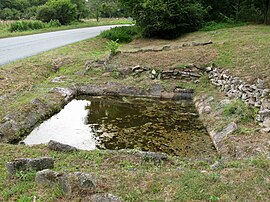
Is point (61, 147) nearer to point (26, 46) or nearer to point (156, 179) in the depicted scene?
point (156, 179)

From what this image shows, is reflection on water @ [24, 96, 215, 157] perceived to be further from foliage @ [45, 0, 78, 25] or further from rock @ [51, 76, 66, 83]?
foliage @ [45, 0, 78, 25]

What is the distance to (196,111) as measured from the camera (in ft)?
39.6

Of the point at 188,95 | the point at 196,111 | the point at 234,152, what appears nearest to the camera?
the point at 234,152

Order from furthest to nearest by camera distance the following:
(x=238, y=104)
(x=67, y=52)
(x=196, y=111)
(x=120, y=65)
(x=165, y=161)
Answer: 1. (x=67, y=52)
2. (x=120, y=65)
3. (x=196, y=111)
4. (x=238, y=104)
5. (x=165, y=161)

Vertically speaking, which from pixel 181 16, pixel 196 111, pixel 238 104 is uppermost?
pixel 181 16

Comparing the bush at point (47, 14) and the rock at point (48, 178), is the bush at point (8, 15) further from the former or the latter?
the rock at point (48, 178)

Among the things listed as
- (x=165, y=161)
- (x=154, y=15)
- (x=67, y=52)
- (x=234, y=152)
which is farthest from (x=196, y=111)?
(x=154, y=15)

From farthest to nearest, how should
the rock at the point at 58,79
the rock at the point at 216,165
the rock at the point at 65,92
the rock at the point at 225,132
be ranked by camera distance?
the rock at the point at 58,79, the rock at the point at 65,92, the rock at the point at 225,132, the rock at the point at 216,165

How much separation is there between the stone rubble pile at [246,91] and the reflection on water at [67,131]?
4565 millimetres

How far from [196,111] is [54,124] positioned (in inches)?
191

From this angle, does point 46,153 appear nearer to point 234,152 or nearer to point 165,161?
point 165,161

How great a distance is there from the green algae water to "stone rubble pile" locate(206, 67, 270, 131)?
1.42 m

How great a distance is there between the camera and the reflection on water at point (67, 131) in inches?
359

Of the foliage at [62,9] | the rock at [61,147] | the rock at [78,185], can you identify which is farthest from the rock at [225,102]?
the foliage at [62,9]
